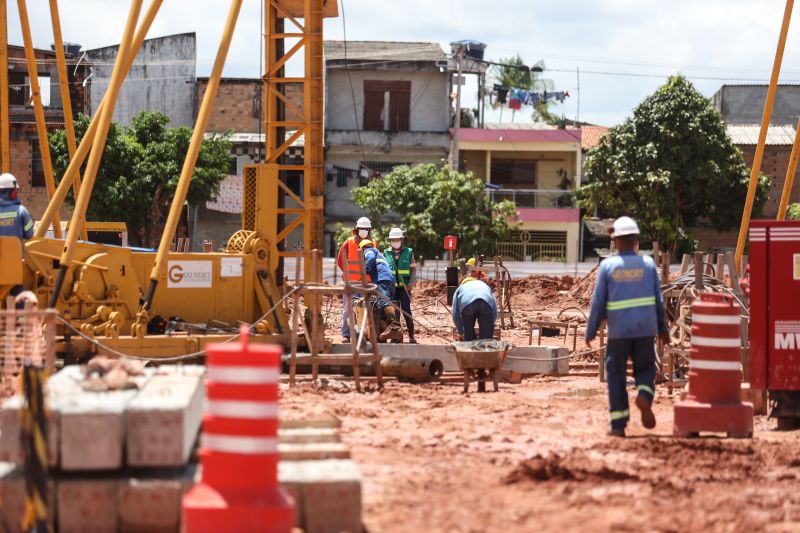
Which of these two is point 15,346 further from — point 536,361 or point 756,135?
point 756,135

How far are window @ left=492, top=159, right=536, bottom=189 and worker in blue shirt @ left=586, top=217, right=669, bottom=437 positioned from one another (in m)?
46.1

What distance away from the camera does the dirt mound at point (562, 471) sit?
8273mm

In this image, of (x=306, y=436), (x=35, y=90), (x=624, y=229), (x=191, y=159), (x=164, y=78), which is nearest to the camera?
(x=306, y=436)

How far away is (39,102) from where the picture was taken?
703 inches

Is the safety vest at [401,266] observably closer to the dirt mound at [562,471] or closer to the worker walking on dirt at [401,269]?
the worker walking on dirt at [401,269]

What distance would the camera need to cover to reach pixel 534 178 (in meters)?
56.6

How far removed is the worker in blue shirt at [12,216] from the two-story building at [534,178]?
3907 centimetres

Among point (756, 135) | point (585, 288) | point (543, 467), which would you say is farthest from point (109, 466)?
point (756, 135)

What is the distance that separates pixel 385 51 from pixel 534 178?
29.5 feet

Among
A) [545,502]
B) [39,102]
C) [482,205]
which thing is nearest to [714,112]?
[482,205]

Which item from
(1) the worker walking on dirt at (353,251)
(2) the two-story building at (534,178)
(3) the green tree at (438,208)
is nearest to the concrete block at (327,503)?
(1) the worker walking on dirt at (353,251)

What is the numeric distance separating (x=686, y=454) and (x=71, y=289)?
7985 mm

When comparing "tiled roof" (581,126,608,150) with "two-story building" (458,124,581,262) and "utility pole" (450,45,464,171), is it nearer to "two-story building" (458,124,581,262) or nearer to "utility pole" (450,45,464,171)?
"two-story building" (458,124,581,262)

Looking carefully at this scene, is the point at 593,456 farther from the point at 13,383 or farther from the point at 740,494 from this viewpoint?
the point at 13,383
